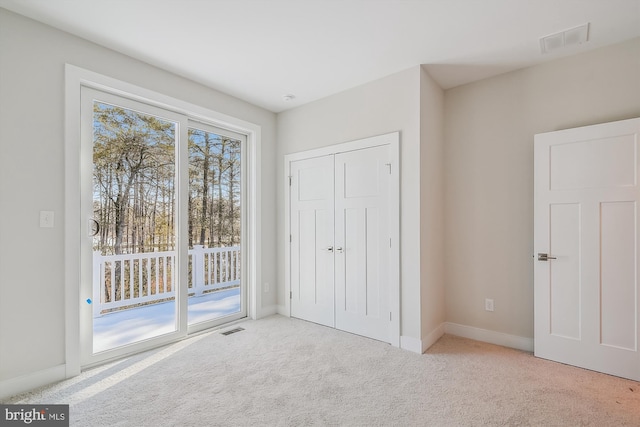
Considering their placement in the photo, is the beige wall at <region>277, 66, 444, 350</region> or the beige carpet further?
the beige wall at <region>277, 66, 444, 350</region>

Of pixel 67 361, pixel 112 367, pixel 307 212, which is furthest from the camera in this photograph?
pixel 307 212

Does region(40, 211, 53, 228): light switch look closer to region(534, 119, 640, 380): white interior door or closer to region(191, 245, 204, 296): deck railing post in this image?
region(191, 245, 204, 296): deck railing post

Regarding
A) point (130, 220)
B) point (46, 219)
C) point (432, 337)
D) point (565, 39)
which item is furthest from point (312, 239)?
point (565, 39)

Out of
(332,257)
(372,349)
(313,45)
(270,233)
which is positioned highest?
(313,45)

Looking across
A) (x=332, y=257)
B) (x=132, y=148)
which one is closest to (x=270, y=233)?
(x=332, y=257)

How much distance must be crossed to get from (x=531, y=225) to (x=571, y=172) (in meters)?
0.57

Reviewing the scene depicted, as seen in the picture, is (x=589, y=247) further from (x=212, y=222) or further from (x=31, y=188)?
(x=31, y=188)

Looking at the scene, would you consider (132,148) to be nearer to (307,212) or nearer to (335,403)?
(307,212)

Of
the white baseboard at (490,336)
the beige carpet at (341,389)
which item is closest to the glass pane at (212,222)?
the beige carpet at (341,389)

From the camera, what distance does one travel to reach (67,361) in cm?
232

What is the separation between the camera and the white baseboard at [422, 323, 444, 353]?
9.25 feet

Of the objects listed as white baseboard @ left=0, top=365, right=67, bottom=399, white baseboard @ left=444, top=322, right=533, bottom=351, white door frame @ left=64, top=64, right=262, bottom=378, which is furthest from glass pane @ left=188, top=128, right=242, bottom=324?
white baseboard @ left=444, top=322, right=533, bottom=351

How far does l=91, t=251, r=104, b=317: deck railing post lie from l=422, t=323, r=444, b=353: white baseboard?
337cm

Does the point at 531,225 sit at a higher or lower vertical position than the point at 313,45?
lower
